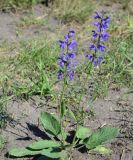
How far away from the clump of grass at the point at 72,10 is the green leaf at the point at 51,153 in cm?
245

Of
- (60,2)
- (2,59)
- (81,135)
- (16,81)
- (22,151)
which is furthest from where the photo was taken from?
(60,2)

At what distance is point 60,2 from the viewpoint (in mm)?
5387

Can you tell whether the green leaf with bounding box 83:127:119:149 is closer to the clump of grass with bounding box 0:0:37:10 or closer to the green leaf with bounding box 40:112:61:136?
the green leaf with bounding box 40:112:61:136

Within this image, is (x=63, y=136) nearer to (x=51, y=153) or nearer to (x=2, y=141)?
(x=51, y=153)

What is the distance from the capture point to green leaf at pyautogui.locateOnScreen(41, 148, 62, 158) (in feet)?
9.95

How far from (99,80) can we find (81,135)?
0.97 meters

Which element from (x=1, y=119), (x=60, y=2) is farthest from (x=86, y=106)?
(x=60, y=2)

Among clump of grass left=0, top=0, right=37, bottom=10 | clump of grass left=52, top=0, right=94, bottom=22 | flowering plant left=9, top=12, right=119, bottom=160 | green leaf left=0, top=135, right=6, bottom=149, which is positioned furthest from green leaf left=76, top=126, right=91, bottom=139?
clump of grass left=0, top=0, right=37, bottom=10

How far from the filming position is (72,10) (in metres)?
5.31

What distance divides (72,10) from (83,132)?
231 cm

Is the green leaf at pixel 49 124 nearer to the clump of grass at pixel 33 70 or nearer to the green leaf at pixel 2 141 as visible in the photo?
the green leaf at pixel 2 141

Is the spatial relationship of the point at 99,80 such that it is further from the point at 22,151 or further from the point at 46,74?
the point at 22,151

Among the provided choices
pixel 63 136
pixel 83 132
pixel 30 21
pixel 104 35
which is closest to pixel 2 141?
pixel 63 136

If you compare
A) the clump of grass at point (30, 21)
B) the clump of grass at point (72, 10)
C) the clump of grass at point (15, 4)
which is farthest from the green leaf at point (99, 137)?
the clump of grass at point (15, 4)
